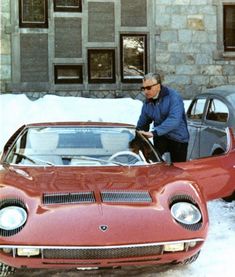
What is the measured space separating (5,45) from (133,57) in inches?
140

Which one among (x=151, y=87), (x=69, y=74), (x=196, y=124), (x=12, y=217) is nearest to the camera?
(x=12, y=217)

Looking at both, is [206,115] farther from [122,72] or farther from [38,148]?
[122,72]

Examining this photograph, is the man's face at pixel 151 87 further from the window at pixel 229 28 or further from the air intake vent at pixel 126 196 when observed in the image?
the window at pixel 229 28

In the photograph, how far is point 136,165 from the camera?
4.99 meters

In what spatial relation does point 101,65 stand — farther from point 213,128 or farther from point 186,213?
point 186,213

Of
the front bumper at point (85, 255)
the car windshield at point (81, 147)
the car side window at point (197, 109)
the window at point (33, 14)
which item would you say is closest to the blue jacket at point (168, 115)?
the car windshield at point (81, 147)

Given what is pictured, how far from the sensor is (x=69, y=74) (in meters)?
15.1

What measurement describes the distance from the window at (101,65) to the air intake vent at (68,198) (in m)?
11.2

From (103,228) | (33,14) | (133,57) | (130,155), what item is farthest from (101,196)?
(133,57)

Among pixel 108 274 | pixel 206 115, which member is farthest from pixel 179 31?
pixel 108 274

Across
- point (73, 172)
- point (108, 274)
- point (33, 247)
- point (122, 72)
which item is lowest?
point (108, 274)

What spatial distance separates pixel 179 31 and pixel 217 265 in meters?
11.7

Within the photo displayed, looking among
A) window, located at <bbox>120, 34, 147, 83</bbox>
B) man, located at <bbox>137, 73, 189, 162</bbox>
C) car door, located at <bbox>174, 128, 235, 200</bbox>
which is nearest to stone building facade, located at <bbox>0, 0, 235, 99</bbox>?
window, located at <bbox>120, 34, 147, 83</bbox>

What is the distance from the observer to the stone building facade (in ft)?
48.4
